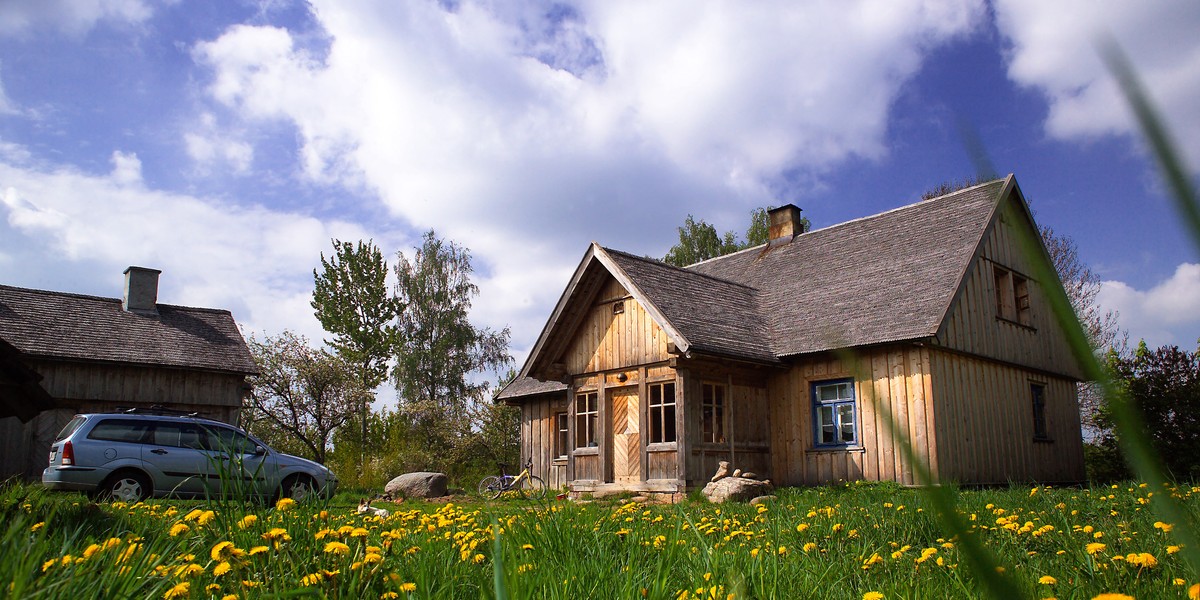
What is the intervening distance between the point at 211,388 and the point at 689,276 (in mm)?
15363

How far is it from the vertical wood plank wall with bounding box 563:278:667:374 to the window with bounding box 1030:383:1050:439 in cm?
892

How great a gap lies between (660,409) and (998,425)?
6.89 metres

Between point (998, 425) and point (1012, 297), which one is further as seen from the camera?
point (1012, 297)

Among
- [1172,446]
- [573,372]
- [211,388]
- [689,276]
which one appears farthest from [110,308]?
[1172,446]

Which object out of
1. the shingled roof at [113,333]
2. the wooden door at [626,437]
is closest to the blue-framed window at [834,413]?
the wooden door at [626,437]

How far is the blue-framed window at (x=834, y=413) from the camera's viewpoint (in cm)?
1642

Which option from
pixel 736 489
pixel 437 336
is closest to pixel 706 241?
pixel 437 336

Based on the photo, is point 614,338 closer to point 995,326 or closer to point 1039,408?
point 995,326

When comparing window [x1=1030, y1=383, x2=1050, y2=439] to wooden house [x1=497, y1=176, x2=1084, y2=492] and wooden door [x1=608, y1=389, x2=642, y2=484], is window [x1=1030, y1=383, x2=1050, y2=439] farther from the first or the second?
wooden door [x1=608, y1=389, x2=642, y2=484]

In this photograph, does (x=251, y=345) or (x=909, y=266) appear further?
(x=251, y=345)

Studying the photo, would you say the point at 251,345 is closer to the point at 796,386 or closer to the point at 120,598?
the point at 796,386

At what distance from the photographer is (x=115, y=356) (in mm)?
23500

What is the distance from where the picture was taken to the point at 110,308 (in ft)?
85.9

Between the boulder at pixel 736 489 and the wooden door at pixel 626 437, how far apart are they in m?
2.67
